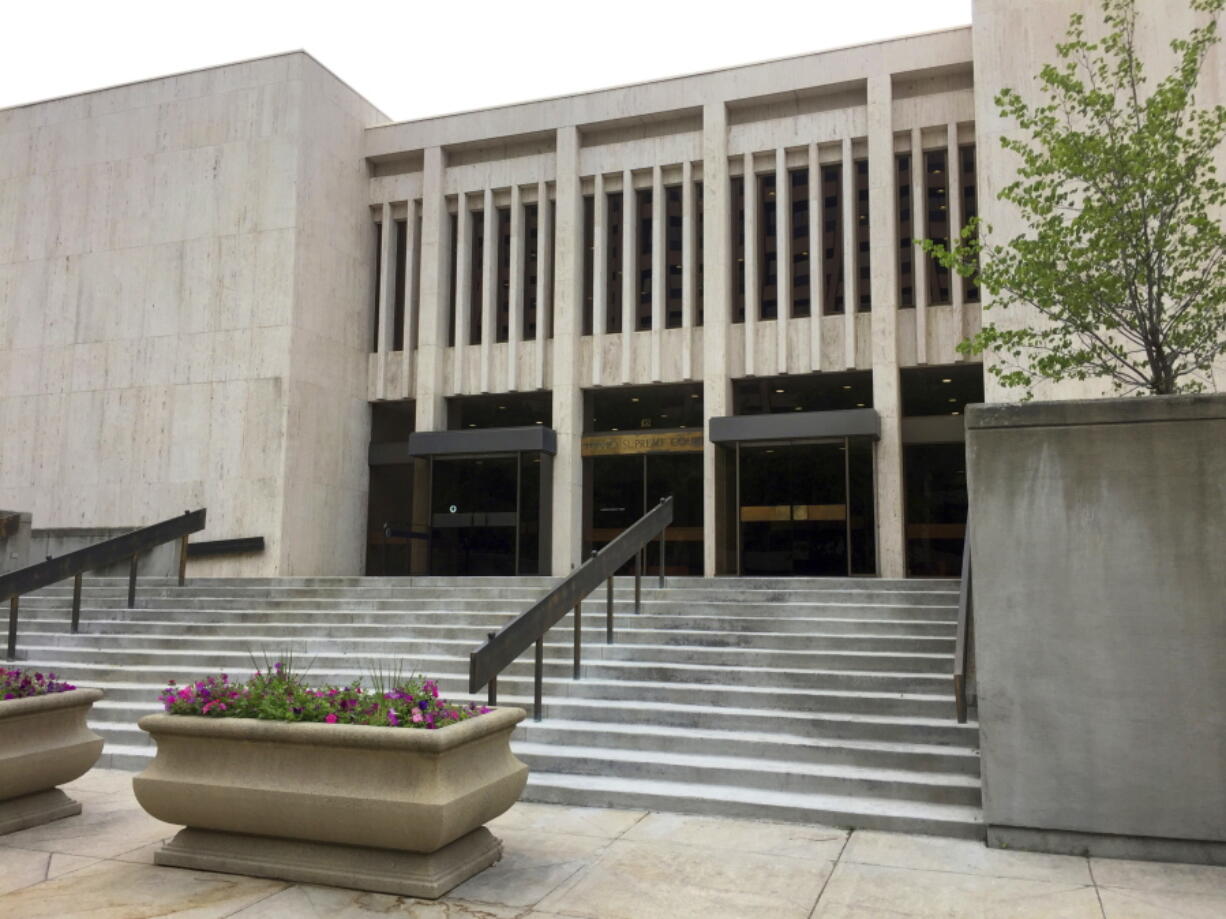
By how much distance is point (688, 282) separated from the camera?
2002cm

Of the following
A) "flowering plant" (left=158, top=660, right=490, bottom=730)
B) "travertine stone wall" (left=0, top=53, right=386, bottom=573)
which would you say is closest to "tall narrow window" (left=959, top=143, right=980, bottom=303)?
"travertine stone wall" (left=0, top=53, right=386, bottom=573)

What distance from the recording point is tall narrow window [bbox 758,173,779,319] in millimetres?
19703

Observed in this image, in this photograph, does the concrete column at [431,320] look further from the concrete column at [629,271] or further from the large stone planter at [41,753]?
the large stone planter at [41,753]

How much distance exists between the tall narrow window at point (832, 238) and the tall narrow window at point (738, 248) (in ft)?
5.42

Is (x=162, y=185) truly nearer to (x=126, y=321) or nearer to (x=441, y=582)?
(x=126, y=321)

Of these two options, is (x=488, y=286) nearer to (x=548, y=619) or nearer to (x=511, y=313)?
(x=511, y=313)

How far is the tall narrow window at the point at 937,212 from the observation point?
18562 millimetres

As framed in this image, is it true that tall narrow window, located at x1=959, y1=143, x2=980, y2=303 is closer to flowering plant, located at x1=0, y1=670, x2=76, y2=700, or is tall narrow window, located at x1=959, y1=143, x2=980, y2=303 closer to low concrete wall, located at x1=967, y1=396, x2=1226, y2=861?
low concrete wall, located at x1=967, y1=396, x2=1226, y2=861

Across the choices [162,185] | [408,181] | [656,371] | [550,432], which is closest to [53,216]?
[162,185]

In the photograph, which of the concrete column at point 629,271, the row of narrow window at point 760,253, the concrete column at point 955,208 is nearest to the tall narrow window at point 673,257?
the row of narrow window at point 760,253

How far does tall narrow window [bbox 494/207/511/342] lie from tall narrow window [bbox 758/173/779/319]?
556cm

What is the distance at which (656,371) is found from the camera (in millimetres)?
20156

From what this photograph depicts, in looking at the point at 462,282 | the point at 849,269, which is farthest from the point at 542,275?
the point at 849,269

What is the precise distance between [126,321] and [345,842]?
1893 cm
